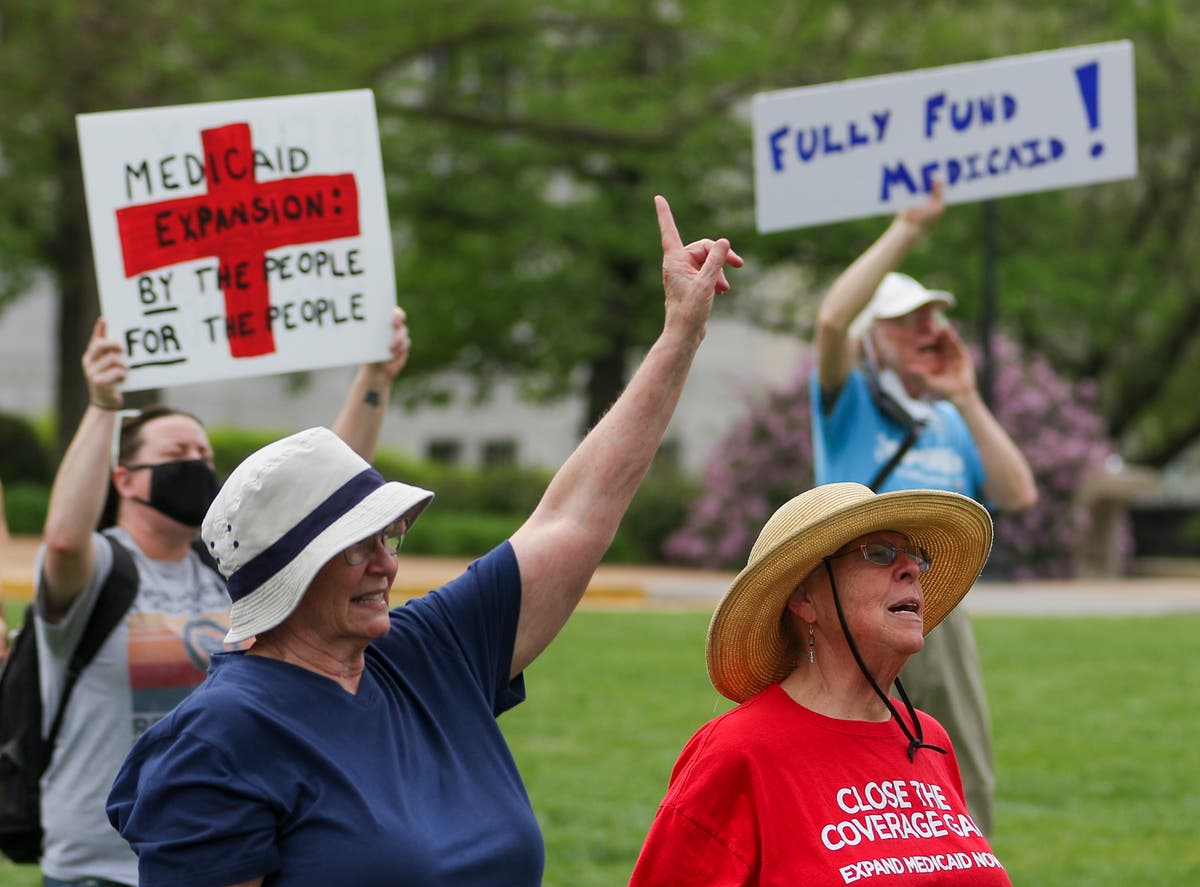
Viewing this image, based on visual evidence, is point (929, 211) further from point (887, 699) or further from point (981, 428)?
point (887, 699)

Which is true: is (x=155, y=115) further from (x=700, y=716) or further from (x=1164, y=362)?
(x=1164, y=362)

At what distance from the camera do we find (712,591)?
65.2 feet

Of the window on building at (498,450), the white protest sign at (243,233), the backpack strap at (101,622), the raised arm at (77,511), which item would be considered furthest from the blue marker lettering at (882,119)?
the window on building at (498,450)

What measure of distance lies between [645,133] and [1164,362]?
43.4 ft

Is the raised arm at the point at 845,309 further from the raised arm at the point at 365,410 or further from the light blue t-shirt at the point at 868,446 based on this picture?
the raised arm at the point at 365,410

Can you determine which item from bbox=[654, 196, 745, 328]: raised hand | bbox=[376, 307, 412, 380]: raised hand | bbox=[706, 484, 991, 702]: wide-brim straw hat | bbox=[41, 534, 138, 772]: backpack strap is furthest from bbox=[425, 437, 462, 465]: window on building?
bbox=[654, 196, 745, 328]: raised hand

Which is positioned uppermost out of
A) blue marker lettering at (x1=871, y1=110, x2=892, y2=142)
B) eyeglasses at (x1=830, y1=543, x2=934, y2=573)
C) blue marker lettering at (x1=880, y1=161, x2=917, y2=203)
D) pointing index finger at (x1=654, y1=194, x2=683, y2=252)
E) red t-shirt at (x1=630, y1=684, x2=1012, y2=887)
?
blue marker lettering at (x1=871, y1=110, x2=892, y2=142)

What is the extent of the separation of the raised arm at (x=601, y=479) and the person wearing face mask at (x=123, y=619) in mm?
1298

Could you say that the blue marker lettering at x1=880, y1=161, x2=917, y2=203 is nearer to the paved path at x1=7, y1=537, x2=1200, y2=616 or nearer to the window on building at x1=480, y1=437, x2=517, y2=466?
the paved path at x1=7, y1=537, x2=1200, y2=616

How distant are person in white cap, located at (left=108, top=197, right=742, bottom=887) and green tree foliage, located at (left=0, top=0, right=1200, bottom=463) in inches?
619

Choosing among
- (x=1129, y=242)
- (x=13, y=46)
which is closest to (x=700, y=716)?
(x=13, y=46)

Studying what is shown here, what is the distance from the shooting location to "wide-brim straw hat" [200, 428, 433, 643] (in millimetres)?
2826

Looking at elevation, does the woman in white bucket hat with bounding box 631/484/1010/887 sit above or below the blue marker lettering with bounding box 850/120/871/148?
below

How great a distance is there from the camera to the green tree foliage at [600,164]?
20656 millimetres
